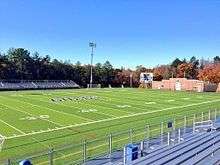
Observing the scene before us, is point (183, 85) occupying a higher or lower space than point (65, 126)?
higher

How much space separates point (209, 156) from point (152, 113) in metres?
16.7

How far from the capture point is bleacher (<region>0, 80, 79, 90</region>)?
205 ft

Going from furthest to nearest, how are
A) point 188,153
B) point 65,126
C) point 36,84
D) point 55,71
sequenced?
1. point 55,71
2. point 36,84
3. point 65,126
4. point 188,153

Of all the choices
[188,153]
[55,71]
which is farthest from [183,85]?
[188,153]

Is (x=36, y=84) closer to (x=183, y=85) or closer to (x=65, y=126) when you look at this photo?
(x=183, y=85)

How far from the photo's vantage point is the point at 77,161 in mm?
13570

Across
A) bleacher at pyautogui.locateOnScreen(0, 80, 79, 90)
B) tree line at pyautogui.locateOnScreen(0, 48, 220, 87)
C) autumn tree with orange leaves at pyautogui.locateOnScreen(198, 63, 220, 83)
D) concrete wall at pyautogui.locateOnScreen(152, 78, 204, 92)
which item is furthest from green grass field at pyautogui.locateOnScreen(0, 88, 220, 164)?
autumn tree with orange leaves at pyautogui.locateOnScreen(198, 63, 220, 83)

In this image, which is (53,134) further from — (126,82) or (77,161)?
(126,82)

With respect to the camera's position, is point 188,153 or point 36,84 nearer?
point 188,153

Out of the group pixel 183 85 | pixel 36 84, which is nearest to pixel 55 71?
pixel 36 84

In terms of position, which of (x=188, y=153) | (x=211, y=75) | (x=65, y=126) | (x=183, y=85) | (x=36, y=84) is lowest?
(x=65, y=126)

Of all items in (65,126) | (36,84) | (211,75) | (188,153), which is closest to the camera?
(188,153)

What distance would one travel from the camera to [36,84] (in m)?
67.2

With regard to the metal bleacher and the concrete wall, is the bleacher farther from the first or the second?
the metal bleacher
